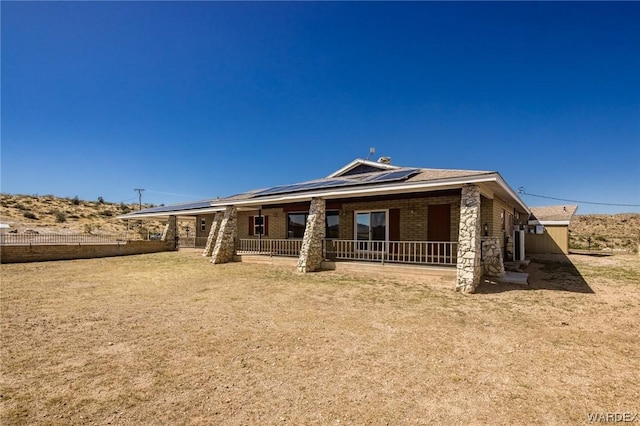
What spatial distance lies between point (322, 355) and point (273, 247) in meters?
14.2

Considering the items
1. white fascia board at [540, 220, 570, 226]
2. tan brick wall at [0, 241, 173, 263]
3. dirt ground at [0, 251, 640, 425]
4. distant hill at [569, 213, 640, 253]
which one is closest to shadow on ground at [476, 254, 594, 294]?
dirt ground at [0, 251, 640, 425]

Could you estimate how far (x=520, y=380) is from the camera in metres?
3.92

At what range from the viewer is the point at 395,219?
14.0m

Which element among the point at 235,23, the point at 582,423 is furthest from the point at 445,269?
the point at 235,23

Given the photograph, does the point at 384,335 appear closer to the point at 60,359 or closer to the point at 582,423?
the point at 582,423

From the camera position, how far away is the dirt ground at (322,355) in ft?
10.9

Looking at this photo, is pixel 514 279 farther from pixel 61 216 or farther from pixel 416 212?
pixel 61 216

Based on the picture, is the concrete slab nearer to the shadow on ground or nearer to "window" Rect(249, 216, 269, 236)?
the shadow on ground

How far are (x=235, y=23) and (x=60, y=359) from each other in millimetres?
12410

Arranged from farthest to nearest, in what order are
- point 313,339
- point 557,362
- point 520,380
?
point 313,339, point 557,362, point 520,380

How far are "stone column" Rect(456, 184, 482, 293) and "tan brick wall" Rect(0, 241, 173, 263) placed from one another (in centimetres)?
2175

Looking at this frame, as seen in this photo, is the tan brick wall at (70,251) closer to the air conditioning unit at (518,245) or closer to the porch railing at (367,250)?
the porch railing at (367,250)

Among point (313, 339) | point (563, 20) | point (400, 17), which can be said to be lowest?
point (313, 339)

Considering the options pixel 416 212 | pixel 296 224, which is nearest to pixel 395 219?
pixel 416 212
